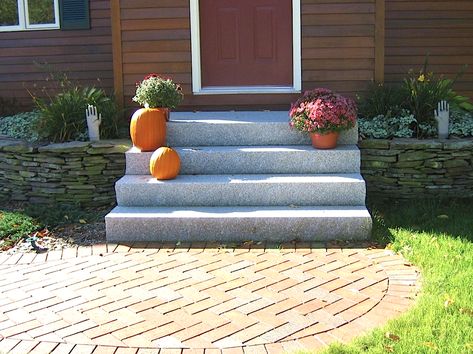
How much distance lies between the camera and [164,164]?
17.1 ft

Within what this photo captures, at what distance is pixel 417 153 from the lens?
225 inches

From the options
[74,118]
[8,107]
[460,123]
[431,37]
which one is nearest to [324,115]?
[460,123]

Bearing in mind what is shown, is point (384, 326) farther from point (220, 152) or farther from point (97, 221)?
point (97, 221)

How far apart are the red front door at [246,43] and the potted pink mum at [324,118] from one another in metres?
1.25

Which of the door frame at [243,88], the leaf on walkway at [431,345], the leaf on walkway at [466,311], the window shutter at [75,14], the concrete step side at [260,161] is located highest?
the window shutter at [75,14]

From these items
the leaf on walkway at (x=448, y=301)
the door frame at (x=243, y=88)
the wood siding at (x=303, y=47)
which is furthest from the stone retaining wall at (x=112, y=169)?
the leaf on walkway at (x=448, y=301)

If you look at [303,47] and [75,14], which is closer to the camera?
[303,47]

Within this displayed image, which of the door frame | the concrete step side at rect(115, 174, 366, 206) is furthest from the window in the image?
the concrete step side at rect(115, 174, 366, 206)

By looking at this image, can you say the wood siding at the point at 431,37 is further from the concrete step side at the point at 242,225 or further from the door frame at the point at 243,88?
the concrete step side at the point at 242,225

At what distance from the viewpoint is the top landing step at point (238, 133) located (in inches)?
227

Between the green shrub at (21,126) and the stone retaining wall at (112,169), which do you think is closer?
the stone retaining wall at (112,169)

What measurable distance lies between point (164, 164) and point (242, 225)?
91 centimetres

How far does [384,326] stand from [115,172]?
3.43 meters

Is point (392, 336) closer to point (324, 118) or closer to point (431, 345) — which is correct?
point (431, 345)
